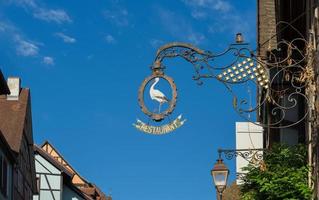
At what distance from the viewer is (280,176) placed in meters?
14.6

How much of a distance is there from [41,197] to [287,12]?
31.9 m

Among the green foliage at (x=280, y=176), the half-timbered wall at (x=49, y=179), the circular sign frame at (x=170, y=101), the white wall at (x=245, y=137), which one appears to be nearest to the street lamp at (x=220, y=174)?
the green foliage at (x=280, y=176)

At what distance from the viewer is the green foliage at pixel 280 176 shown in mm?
14148

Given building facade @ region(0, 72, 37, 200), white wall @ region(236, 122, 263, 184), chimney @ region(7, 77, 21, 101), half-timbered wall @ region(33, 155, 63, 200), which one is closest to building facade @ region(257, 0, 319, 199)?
white wall @ region(236, 122, 263, 184)

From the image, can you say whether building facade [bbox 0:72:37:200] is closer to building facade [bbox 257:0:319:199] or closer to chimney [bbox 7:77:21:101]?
chimney [bbox 7:77:21:101]

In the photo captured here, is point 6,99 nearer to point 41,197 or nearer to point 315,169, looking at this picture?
point 41,197

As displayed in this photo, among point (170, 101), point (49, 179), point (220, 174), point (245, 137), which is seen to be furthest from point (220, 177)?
point (49, 179)

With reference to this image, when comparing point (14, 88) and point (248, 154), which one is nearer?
point (248, 154)

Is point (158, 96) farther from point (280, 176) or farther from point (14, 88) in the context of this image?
point (14, 88)

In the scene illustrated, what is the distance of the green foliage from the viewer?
14.1 meters

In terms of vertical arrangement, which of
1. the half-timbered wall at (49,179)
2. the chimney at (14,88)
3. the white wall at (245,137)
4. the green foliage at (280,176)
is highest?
the chimney at (14,88)

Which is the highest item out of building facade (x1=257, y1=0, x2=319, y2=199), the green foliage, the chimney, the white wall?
the chimney

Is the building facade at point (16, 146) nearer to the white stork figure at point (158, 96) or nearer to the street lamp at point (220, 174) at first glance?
the street lamp at point (220, 174)

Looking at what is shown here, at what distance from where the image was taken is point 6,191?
34.3 m
